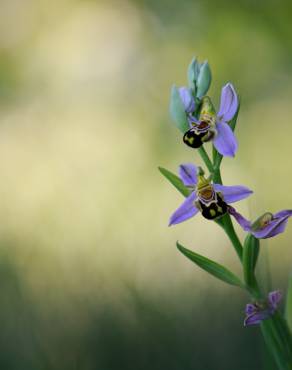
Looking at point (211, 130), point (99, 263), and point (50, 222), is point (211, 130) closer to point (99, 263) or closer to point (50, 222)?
point (99, 263)

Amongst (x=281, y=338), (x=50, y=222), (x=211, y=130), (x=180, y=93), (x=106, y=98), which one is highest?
(x=106, y=98)

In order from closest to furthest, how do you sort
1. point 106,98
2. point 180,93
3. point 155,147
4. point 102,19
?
1. point 180,93
2. point 155,147
3. point 106,98
4. point 102,19

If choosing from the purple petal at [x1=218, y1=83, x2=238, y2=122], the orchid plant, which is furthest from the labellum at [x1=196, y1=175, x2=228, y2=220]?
the purple petal at [x1=218, y1=83, x2=238, y2=122]

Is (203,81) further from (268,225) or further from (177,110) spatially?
(268,225)

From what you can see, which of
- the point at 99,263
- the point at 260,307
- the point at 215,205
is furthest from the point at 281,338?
the point at 99,263

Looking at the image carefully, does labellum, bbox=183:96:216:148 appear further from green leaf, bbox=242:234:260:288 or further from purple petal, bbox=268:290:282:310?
purple petal, bbox=268:290:282:310

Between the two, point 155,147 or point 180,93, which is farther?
point 155,147

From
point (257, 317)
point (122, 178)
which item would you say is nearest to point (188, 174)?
point (257, 317)

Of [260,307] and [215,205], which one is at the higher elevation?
[215,205]
